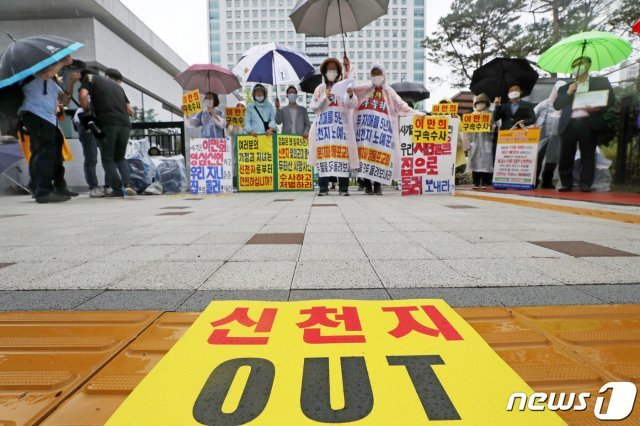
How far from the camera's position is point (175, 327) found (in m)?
1.20

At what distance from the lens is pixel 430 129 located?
21.1ft

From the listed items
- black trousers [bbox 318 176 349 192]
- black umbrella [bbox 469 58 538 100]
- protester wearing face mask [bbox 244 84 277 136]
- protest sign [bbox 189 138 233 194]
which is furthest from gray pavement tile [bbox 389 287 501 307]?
black umbrella [bbox 469 58 538 100]

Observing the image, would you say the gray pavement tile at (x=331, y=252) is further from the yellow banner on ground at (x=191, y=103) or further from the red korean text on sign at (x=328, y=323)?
the yellow banner on ground at (x=191, y=103)

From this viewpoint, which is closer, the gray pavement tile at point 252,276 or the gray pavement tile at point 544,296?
the gray pavement tile at point 544,296

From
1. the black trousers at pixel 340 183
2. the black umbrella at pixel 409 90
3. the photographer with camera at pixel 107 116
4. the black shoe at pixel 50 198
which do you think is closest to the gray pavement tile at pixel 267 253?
the black trousers at pixel 340 183

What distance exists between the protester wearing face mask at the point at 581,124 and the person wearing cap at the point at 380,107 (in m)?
2.81

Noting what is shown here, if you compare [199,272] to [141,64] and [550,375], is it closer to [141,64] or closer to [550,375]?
[550,375]

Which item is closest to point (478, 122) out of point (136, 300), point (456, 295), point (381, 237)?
point (381, 237)

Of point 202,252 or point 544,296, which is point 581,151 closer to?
point 544,296

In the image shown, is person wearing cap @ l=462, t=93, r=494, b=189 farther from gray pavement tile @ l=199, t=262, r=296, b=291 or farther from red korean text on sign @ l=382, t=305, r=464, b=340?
red korean text on sign @ l=382, t=305, r=464, b=340

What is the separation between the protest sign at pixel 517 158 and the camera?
7.58 metres

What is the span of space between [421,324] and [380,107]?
18.8ft

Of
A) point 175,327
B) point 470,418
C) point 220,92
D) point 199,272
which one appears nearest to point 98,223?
point 199,272

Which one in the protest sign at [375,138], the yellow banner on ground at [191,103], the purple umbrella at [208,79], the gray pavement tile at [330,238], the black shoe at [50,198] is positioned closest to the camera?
the gray pavement tile at [330,238]
